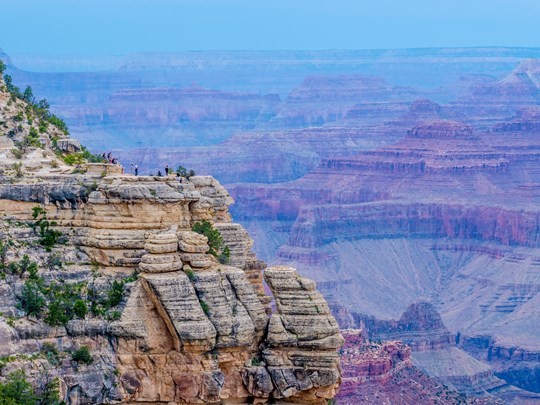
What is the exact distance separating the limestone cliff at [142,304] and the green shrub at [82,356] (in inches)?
2.6

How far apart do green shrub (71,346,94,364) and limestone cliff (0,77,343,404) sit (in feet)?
0.21

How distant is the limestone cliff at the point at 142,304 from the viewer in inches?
1789

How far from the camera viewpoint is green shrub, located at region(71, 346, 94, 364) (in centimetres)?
4516

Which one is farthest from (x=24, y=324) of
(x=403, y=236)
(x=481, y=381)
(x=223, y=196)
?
(x=403, y=236)

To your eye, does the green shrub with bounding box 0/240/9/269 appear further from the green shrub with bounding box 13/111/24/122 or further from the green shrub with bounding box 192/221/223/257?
the green shrub with bounding box 13/111/24/122

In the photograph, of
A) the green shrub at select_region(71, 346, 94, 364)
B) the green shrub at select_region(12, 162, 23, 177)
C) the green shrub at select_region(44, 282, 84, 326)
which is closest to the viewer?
the green shrub at select_region(71, 346, 94, 364)

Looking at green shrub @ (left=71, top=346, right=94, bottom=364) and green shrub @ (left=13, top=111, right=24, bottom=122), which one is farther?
green shrub @ (left=13, top=111, right=24, bottom=122)

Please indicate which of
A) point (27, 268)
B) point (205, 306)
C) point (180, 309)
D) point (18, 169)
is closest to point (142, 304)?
point (180, 309)

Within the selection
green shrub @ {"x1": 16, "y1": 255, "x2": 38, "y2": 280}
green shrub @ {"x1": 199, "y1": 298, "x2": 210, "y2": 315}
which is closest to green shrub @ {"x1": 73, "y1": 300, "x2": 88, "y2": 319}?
green shrub @ {"x1": 16, "y1": 255, "x2": 38, "y2": 280}

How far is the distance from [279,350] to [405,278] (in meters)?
127

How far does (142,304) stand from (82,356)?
201 cm

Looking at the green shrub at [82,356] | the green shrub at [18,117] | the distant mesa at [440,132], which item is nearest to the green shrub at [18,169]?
the green shrub at [18,117]

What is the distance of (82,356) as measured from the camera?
4522cm

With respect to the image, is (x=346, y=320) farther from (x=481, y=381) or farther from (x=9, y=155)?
(x=9, y=155)
